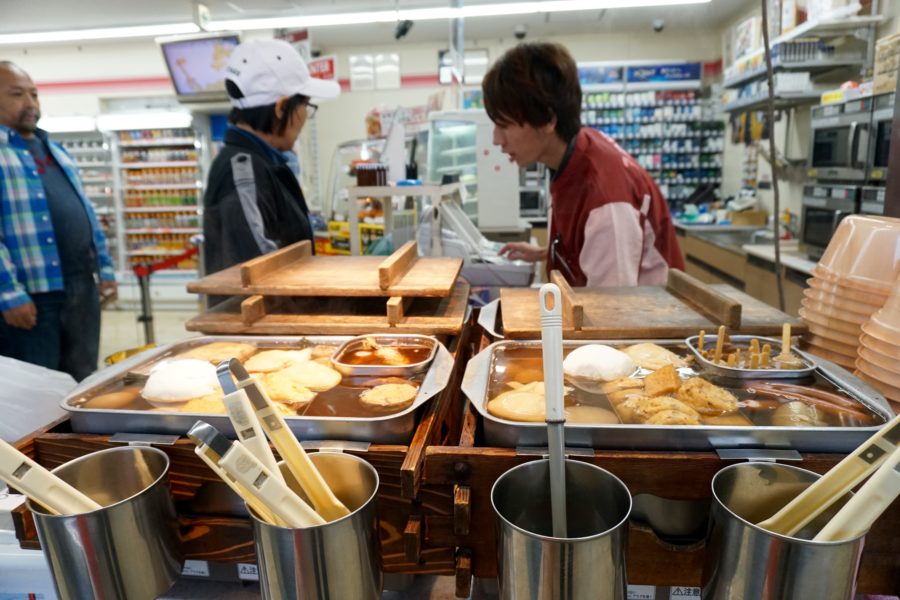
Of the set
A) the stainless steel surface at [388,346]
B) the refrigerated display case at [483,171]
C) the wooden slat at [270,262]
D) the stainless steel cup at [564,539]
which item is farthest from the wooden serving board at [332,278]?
the refrigerated display case at [483,171]

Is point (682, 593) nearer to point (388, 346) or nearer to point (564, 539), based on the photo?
point (564, 539)

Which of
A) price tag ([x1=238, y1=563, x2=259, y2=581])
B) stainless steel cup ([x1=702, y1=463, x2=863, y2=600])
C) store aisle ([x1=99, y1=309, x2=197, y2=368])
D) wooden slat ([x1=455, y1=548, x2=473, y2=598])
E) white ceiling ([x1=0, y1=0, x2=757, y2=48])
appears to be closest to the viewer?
stainless steel cup ([x1=702, y1=463, x2=863, y2=600])

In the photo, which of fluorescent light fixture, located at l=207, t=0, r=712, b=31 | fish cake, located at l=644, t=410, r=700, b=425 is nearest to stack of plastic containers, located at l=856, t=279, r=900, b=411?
fish cake, located at l=644, t=410, r=700, b=425

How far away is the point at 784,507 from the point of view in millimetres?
711

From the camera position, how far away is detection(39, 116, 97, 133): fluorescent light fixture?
297 inches

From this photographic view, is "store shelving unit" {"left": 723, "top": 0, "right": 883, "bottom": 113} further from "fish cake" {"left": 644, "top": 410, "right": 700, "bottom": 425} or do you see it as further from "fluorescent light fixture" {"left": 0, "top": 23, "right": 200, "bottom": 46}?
"fish cake" {"left": 644, "top": 410, "right": 700, "bottom": 425}

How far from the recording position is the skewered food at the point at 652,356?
Result: 112 cm

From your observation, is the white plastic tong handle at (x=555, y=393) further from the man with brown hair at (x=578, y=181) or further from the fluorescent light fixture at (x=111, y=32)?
the fluorescent light fixture at (x=111, y=32)

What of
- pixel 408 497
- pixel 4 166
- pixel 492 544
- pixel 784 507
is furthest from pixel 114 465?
pixel 4 166

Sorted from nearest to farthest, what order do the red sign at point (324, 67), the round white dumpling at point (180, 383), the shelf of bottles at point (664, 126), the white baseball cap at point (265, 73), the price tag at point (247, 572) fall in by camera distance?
the price tag at point (247, 572) → the round white dumpling at point (180, 383) → the white baseball cap at point (265, 73) → the red sign at point (324, 67) → the shelf of bottles at point (664, 126)

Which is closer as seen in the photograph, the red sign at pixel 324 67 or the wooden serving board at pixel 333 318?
the wooden serving board at pixel 333 318

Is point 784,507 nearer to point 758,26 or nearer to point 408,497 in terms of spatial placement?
point 408,497

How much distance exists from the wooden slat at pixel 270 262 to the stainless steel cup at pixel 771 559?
115 cm

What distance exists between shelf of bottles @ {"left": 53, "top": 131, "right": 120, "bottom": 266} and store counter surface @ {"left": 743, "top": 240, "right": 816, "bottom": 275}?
771 cm
